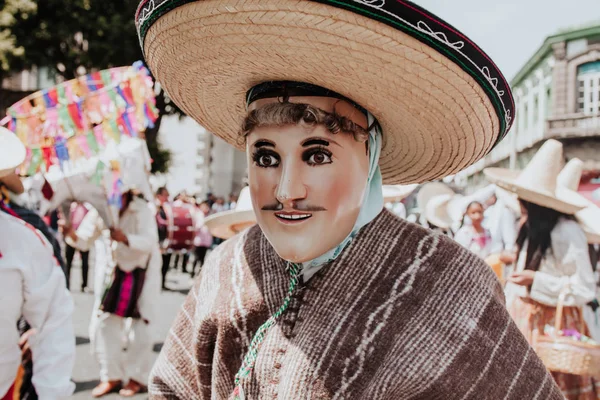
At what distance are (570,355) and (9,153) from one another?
2.93 m

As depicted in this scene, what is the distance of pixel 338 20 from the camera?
3.92 ft

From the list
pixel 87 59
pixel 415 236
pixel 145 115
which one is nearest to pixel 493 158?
pixel 87 59

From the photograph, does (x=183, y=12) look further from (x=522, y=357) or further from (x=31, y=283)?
(x=31, y=283)

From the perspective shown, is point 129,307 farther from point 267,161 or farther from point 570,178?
point 570,178

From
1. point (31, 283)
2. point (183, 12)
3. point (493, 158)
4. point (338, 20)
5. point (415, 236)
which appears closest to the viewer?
point (338, 20)

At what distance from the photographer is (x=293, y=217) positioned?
146 centimetres

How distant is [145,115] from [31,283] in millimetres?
2372

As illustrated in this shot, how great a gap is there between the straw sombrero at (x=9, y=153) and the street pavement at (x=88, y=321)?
9.49ft

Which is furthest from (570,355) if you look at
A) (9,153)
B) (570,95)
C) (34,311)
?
(570,95)

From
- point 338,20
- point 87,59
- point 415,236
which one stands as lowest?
point 415,236

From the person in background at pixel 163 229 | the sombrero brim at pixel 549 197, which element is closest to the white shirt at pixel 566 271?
the sombrero brim at pixel 549 197

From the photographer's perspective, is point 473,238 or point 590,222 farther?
point 473,238

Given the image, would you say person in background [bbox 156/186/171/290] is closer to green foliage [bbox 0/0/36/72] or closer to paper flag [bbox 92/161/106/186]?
paper flag [bbox 92/161/106/186]

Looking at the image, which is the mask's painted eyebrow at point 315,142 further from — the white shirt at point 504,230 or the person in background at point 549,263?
the white shirt at point 504,230
